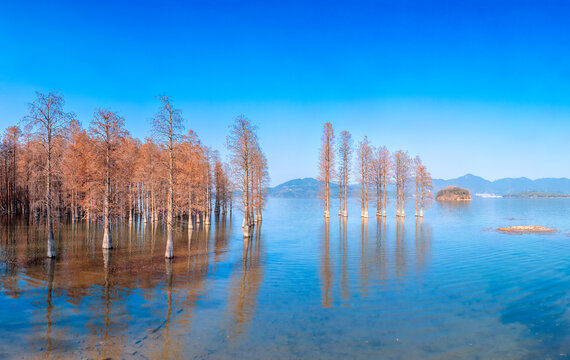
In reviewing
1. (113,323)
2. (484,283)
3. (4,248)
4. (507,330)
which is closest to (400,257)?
(484,283)

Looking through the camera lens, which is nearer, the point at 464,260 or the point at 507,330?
the point at 507,330

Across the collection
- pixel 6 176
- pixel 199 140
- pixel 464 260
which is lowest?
pixel 464 260

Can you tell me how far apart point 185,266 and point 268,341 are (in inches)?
501

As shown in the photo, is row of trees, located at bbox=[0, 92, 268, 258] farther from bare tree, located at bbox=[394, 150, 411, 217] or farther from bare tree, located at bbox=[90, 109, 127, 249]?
bare tree, located at bbox=[394, 150, 411, 217]

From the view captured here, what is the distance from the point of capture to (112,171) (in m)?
27.6

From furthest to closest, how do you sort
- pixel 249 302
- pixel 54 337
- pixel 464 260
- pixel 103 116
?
pixel 103 116 → pixel 464 260 → pixel 249 302 → pixel 54 337

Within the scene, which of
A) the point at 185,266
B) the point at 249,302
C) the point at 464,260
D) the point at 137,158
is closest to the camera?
the point at 249,302

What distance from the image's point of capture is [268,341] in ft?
34.3

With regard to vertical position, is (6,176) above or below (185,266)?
above

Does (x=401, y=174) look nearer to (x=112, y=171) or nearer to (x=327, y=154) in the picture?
(x=327, y=154)

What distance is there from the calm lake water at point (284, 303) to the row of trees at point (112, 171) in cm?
503

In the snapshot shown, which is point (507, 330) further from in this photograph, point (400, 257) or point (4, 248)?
point (4, 248)

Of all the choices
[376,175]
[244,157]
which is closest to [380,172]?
[376,175]

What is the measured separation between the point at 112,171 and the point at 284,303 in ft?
71.0
